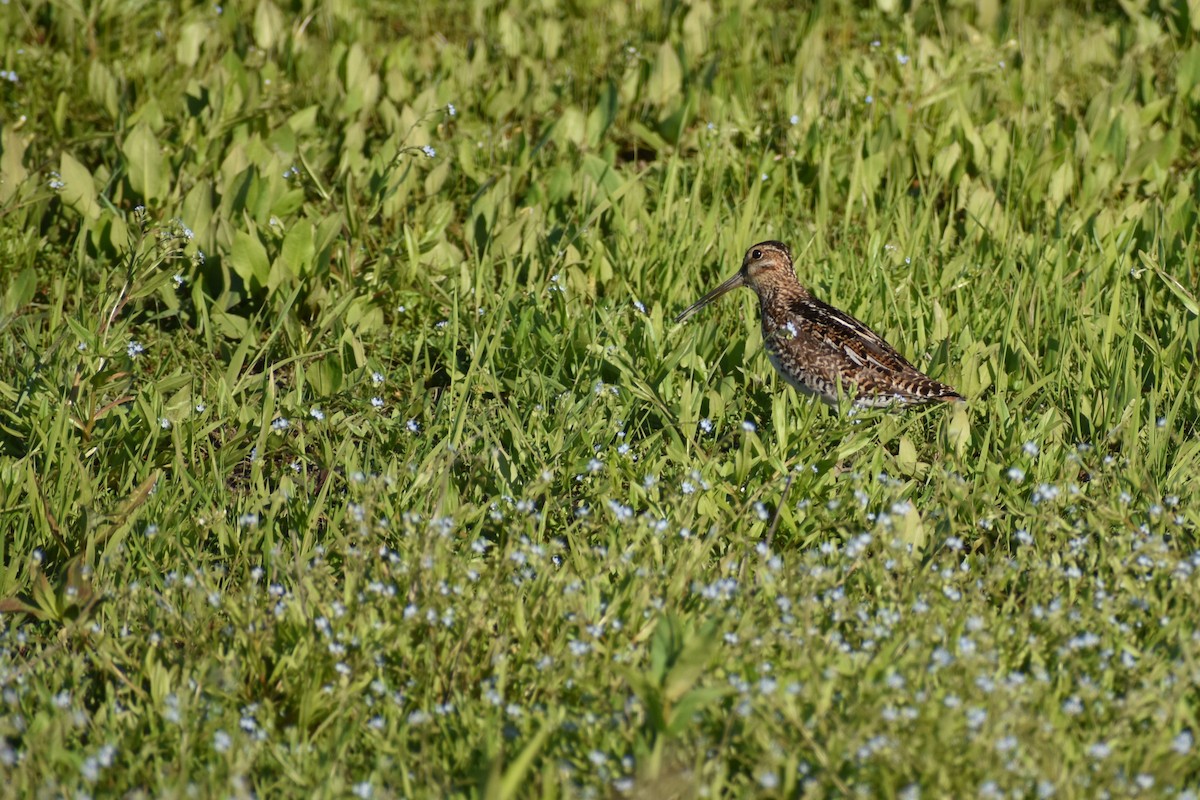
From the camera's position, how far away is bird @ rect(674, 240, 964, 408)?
16.9ft

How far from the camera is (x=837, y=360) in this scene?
17.3 ft

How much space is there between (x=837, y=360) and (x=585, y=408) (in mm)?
972

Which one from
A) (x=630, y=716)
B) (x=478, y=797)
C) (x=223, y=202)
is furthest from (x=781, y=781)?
(x=223, y=202)

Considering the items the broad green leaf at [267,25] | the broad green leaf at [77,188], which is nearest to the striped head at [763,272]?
the broad green leaf at [77,188]

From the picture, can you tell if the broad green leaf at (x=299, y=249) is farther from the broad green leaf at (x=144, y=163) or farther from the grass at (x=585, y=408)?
the broad green leaf at (x=144, y=163)

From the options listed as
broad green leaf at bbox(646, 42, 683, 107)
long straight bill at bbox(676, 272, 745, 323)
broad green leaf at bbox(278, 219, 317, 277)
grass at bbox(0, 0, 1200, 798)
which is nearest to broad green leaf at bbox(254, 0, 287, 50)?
grass at bbox(0, 0, 1200, 798)

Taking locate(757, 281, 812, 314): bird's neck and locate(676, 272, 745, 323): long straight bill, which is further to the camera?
locate(676, 272, 745, 323): long straight bill

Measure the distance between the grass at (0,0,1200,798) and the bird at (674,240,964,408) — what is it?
102 millimetres

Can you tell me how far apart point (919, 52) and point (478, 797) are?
5625 mm

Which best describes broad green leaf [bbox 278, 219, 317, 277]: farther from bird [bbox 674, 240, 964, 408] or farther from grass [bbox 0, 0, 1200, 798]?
bird [bbox 674, 240, 964, 408]

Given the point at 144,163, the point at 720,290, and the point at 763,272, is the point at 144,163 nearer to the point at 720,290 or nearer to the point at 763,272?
the point at 720,290

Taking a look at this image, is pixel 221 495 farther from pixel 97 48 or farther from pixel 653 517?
pixel 97 48

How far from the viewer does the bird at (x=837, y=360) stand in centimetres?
514

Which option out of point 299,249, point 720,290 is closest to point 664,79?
point 720,290
